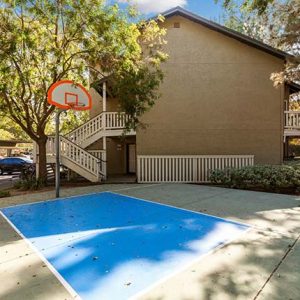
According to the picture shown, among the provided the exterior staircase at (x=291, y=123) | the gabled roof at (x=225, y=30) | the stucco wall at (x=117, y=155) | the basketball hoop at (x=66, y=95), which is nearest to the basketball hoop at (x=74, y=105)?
the basketball hoop at (x=66, y=95)

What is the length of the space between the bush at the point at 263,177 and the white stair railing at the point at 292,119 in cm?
420

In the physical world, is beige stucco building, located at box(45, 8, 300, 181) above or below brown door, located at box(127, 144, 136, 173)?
above

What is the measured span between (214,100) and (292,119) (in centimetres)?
454

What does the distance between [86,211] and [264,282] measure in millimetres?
4981

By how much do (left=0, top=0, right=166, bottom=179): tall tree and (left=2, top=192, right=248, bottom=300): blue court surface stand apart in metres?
5.01

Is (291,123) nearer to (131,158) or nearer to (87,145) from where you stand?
(131,158)

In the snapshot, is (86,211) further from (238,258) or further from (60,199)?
(238,258)

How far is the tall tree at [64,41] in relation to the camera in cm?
909

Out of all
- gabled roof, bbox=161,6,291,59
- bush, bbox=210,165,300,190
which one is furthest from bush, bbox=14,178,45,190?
gabled roof, bbox=161,6,291,59

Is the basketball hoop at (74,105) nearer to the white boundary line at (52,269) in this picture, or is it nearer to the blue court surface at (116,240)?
the blue court surface at (116,240)

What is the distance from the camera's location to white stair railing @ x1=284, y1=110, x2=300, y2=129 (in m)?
14.0

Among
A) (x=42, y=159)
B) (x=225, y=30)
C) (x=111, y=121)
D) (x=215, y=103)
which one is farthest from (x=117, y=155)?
(x=225, y=30)

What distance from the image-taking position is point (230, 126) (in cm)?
1322

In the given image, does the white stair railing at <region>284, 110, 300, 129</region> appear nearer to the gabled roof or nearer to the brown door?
the gabled roof
